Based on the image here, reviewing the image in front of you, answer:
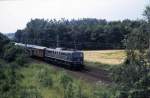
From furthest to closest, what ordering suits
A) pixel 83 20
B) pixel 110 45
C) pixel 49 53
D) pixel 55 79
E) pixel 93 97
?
pixel 83 20 < pixel 110 45 < pixel 49 53 < pixel 55 79 < pixel 93 97

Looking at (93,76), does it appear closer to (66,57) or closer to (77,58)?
(77,58)

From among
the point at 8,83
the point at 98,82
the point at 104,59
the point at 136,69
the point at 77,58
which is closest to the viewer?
the point at 136,69

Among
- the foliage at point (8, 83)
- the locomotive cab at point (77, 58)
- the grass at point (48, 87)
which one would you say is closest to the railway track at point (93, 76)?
the locomotive cab at point (77, 58)

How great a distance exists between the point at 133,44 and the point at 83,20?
177 meters

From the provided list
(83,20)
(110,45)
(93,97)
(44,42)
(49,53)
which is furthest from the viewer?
(83,20)

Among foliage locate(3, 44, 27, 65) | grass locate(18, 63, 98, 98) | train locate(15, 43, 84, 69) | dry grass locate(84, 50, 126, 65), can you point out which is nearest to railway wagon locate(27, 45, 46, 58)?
train locate(15, 43, 84, 69)

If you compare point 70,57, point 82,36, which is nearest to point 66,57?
point 70,57

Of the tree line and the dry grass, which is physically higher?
the tree line

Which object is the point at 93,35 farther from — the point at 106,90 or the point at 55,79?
the point at 106,90

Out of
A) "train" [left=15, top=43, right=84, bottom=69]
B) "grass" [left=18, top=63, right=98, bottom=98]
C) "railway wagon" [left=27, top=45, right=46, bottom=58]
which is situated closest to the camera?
"grass" [left=18, top=63, right=98, bottom=98]

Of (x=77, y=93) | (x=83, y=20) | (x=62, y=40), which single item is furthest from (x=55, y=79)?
(x=83, y=20)

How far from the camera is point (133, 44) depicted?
1808 centimetres

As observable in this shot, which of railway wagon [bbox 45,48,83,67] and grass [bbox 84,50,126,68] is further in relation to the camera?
grass [bbox 84,50,126,68]

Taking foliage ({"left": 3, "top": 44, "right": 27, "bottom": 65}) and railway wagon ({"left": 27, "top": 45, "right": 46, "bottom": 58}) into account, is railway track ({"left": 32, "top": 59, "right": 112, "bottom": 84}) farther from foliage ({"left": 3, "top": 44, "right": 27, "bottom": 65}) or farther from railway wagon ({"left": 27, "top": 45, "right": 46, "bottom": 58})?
railway wagon ({"left": 27, "top": 45, "right": 46, "bottom": 58})
